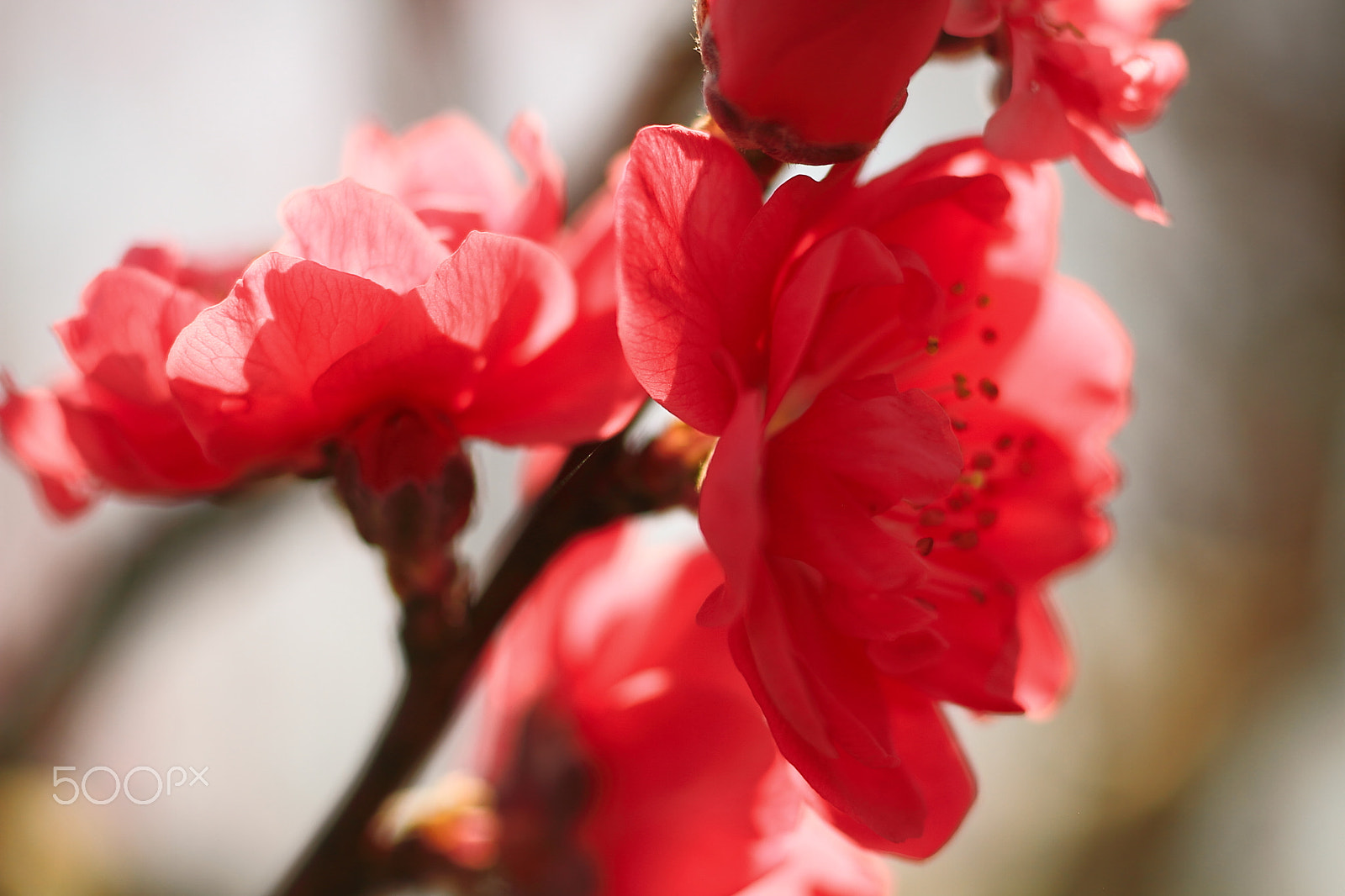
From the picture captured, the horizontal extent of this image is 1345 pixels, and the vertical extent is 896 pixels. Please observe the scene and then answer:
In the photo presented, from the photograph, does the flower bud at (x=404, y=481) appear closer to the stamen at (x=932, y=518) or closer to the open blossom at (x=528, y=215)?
the open blossom at (x=528, y=215)

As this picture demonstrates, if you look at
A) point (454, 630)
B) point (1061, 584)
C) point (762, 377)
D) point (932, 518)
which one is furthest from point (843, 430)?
point (1061, 584)

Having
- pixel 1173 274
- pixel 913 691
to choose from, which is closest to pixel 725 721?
pixel 913 691

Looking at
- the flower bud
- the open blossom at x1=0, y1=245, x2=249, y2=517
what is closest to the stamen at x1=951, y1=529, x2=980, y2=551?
the flower bud

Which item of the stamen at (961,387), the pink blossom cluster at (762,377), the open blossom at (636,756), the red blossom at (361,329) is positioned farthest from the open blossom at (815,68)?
the open blossom at (636,756)

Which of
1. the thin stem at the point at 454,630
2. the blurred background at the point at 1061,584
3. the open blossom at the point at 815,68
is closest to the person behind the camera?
the open blossom at the point at 815,68

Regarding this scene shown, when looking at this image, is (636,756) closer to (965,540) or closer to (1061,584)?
(965,540)

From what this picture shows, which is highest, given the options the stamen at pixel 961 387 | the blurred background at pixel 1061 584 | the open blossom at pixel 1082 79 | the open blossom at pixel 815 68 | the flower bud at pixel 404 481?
the open blossom at pixel 815 68
